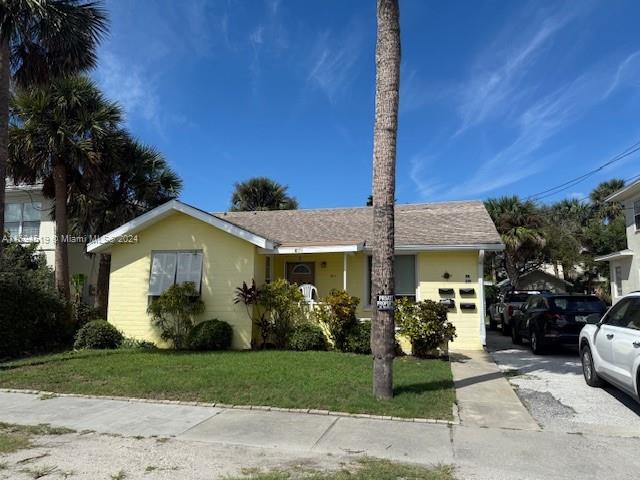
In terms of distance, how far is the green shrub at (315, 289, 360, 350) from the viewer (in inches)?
493

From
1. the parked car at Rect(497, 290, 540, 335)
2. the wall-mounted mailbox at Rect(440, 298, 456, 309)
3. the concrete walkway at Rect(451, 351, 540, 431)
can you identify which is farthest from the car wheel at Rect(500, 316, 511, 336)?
the concrete walkway at Rect(451, 351, 540, 431)

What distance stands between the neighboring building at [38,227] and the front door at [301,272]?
37.1 feet

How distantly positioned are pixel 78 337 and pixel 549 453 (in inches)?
478

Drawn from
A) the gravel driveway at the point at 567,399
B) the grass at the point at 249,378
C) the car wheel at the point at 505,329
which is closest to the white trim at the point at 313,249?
the grass at the point at 249,378

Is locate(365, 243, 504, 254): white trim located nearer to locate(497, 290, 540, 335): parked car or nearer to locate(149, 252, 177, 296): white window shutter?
locate(497, 290, 540, 335): parked car

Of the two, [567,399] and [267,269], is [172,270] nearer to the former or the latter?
[267,269]

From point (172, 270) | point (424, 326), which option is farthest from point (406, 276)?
point (172, 270)

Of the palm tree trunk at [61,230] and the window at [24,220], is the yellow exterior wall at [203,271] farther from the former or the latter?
the window at [24,220]

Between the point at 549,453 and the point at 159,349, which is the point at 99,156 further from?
the point at 549,453

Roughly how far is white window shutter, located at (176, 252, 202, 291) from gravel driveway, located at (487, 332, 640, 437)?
829 centimetres

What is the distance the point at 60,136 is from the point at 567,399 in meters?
14.9

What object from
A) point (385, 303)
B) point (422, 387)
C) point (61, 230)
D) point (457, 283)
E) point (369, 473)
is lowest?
point (369, 473)

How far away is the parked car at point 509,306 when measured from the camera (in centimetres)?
1766

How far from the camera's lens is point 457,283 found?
14.2 meters
